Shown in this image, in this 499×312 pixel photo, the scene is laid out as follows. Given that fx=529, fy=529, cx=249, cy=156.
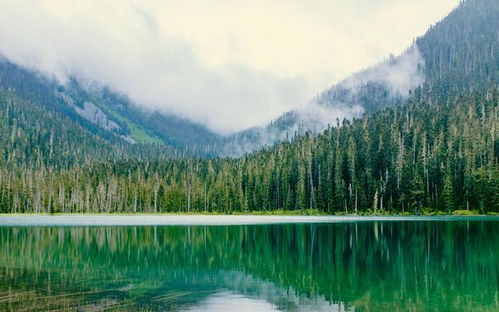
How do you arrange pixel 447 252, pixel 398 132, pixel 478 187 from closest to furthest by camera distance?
pixel 447 252 → pixel 478 187 → pixel 398 132

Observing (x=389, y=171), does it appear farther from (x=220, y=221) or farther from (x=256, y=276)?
(x=256, y=276)

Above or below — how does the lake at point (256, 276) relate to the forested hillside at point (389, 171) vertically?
below

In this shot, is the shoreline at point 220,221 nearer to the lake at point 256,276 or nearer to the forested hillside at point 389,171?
the forested hillside at point 389,171

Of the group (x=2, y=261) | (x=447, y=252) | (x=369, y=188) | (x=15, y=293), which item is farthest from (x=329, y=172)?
(x=15, y=293)

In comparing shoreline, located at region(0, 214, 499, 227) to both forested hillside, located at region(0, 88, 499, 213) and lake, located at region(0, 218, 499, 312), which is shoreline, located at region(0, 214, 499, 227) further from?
lake, located at region(0, 218, 499, 312)

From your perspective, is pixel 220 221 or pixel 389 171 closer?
pixel 220 221

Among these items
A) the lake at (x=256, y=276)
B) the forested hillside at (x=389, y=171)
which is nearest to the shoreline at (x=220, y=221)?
the forested hillside at (x=389, y=171)

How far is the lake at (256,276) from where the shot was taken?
24453 mm

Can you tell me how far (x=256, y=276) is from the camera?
33594 millimetres

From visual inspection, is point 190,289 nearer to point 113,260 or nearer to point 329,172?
point 113,260

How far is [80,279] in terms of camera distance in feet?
104

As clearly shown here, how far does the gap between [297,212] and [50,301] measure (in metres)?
143

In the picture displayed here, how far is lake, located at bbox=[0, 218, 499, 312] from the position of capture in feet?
80.2

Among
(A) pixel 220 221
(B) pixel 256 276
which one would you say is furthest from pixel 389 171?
(B) pixel 256 276
